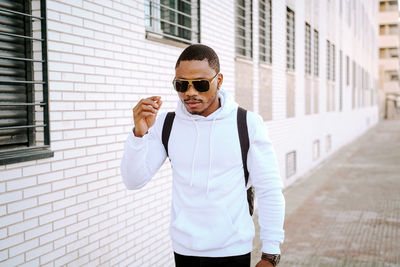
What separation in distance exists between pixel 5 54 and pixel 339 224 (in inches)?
232

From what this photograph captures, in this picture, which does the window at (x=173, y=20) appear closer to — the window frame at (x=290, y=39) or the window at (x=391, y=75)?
the window frame at (x=290, y=39)

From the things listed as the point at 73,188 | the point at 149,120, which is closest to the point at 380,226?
the point at 73,188

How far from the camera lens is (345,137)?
21125 millimetres

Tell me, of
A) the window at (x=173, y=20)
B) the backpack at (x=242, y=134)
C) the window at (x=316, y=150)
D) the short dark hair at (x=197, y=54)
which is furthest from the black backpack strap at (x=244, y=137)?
the window at (x=316, y=150)

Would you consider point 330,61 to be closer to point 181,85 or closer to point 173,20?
point 173,20

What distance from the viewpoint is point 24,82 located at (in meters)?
3.06

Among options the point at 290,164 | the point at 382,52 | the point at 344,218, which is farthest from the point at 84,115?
the point at 382,52

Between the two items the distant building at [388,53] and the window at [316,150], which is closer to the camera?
the window at [316,150]

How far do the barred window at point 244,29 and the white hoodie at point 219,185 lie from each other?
537 cm

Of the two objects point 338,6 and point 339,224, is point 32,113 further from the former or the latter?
point 338,6

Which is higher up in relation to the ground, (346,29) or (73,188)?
(346,29)

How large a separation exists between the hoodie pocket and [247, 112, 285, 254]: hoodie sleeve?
0.20 m

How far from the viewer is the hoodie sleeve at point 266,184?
2.38 metres

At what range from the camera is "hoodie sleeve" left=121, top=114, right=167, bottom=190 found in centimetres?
240
